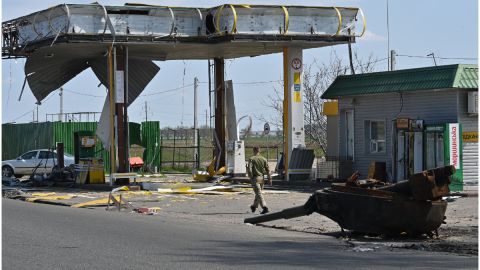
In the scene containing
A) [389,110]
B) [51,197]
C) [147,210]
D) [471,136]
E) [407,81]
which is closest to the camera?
[147,210]

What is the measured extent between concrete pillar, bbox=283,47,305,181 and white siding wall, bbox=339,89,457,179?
1.69 meters

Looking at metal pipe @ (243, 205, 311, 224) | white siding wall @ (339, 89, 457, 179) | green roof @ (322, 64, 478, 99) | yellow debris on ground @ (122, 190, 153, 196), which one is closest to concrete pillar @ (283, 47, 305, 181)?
green roof @ (322, 64, 478, 99)

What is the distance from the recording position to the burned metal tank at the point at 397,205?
16.4 metres

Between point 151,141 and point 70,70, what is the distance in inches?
469

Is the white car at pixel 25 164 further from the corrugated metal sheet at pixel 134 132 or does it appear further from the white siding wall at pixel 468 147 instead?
the white siding wall at pixel 468 147

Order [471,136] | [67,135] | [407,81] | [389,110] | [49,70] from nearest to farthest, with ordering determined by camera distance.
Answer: [471,136] → [407,81] → [389,110] → [49,70] → [67,135]

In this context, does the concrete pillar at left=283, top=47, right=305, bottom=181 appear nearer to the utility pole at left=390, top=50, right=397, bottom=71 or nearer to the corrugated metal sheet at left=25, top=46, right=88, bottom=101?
the corrugated metal sheet at left=25, top=46, right=88, bottom=101

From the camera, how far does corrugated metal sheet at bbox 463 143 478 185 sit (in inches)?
1129

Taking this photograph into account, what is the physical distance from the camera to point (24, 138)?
167ft

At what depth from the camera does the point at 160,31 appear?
3253 centimetres

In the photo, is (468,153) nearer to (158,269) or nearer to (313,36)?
(313,36)

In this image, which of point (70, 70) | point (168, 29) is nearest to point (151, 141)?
point (70, 70)

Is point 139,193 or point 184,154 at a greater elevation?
point 184,154

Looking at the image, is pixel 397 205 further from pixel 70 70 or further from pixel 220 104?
pixel 70 70
